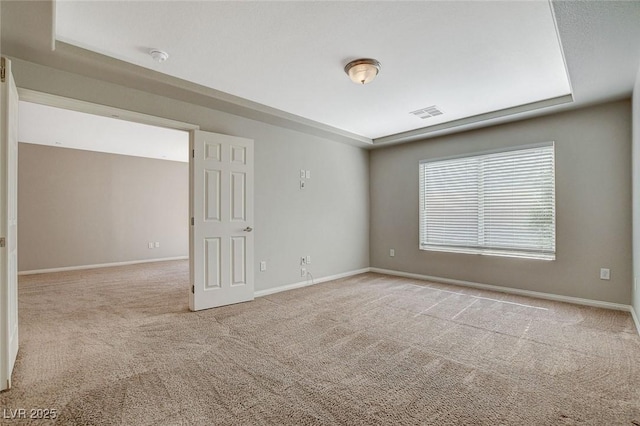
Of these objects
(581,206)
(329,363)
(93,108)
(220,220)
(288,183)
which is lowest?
(329,363)

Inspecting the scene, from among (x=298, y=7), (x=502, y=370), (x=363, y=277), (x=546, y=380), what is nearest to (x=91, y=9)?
(x=298, y=7)

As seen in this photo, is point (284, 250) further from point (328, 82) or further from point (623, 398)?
point (623, 398)

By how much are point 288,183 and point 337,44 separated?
2.41 metres

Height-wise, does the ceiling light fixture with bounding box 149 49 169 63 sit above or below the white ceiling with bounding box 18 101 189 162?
below

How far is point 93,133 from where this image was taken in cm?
538

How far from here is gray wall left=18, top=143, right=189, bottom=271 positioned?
5973mm

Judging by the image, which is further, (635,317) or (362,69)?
(635,317)

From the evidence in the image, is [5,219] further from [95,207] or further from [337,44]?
[95,207]

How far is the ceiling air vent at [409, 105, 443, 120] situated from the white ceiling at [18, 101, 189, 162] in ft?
12.4

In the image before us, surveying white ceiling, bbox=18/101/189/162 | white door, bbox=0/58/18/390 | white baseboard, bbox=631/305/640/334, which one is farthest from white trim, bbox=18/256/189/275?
white baseboard, bbox=631/305/640/334

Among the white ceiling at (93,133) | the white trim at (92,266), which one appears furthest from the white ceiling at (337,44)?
the white trim at (92,266)

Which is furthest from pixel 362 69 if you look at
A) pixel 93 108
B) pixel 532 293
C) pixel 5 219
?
pixel 532 293

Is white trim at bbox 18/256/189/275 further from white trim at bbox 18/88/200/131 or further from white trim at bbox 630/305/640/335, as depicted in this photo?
white trim at bbox 630/305/640/335

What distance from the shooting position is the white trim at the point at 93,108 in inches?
106
